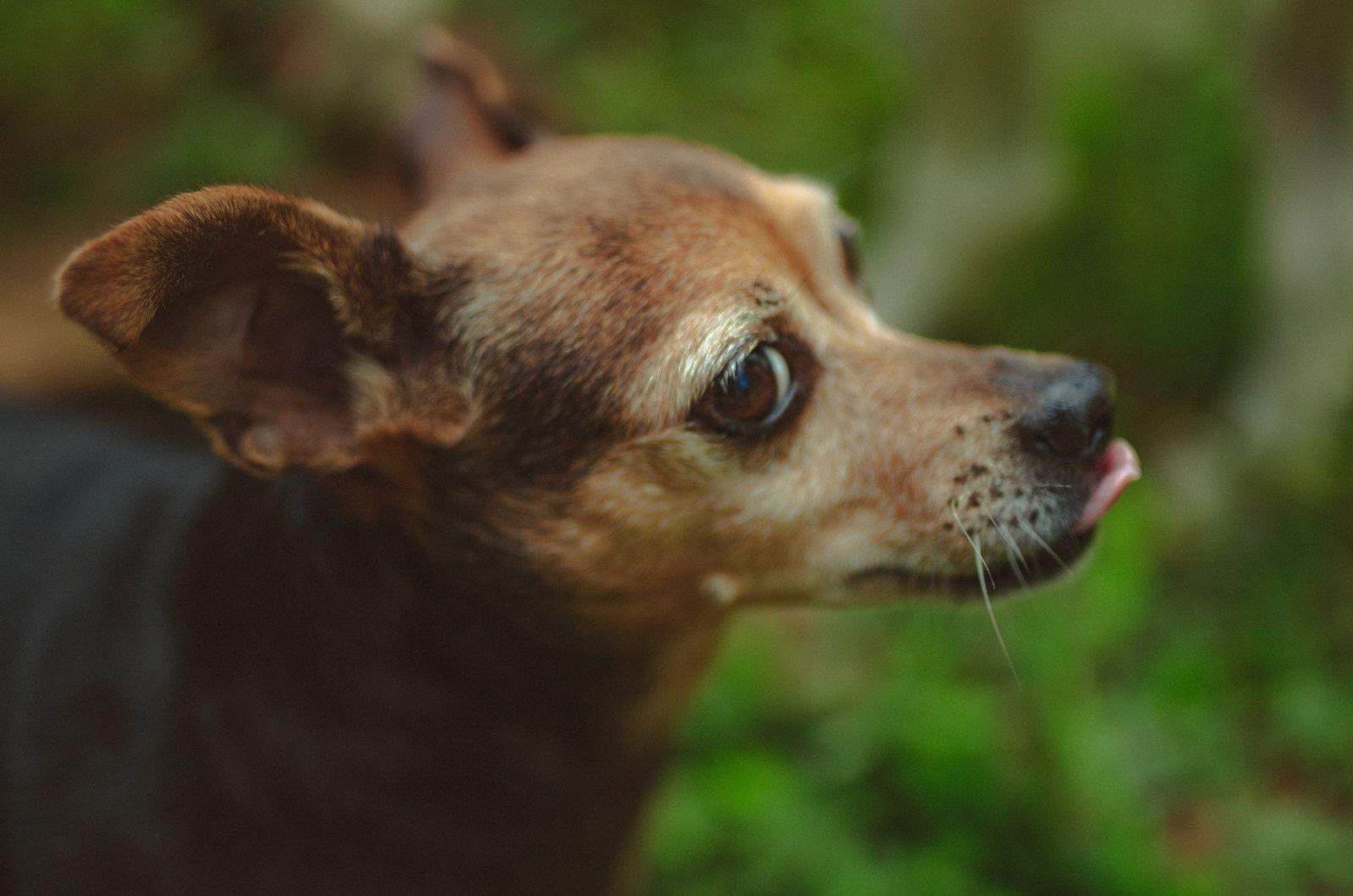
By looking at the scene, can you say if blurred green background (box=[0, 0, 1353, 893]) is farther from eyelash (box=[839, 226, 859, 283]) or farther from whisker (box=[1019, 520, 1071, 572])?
eyelash (box=[839, 226, 859, 283])

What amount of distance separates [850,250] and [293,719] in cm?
160

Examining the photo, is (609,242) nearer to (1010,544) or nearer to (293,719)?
(1010,544)

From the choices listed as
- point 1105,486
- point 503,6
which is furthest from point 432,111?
point 503,6

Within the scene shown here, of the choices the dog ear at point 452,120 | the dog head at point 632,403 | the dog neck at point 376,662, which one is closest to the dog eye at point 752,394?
the dog head at point 632,403

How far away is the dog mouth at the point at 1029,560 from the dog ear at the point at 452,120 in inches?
55.8

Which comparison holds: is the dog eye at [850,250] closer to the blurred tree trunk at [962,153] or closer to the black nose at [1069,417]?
the black nose at [1069,417]

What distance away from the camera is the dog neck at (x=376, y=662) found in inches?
83.0

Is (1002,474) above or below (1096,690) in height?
below

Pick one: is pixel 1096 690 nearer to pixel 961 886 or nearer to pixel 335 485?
pixel 961 886

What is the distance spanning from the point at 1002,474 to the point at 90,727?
1.90m

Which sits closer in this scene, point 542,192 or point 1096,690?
point 542,192

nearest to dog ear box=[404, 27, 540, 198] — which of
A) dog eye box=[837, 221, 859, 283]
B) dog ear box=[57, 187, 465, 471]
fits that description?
dog ear box=[57, 187, 465, 471]

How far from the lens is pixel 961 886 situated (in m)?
3.11

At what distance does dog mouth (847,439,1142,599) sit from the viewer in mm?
2166
